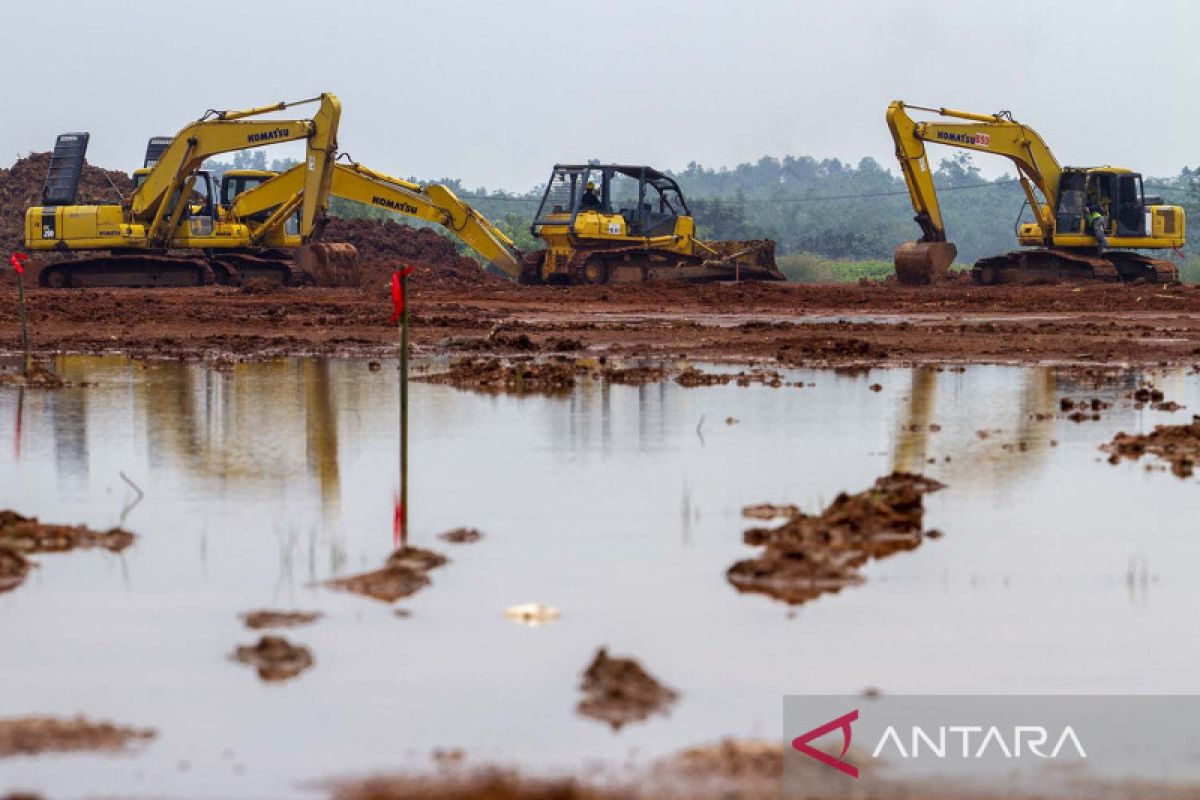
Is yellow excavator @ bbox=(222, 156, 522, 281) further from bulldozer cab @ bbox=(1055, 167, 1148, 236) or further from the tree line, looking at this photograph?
the tree line

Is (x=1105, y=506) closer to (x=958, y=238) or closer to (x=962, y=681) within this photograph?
(x=962, y=681)

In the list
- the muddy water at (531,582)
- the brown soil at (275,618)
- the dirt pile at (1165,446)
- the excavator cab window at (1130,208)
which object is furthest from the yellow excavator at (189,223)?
the brown soil at (275,618)

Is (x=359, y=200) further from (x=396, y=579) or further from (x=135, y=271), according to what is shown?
(x=396, y=579)

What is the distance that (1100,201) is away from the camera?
48.4m

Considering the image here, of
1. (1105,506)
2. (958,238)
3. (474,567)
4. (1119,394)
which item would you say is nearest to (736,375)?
(1119,394)

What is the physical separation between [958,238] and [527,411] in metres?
136

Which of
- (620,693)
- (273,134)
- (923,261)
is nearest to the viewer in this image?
(620,693)

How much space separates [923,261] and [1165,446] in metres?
33.4

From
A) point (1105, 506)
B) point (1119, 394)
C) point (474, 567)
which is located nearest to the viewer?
point (474, 567)

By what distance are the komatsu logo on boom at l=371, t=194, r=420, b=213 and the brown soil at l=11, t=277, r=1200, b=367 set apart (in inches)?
84.3

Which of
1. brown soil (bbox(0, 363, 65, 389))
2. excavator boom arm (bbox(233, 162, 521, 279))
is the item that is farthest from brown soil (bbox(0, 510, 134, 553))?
excavator boom arm (bbox(233, 162, 521, 279))

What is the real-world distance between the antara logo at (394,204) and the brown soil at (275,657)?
129 ft

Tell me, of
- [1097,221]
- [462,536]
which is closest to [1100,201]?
[1097,221]

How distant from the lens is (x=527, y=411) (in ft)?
61.1
